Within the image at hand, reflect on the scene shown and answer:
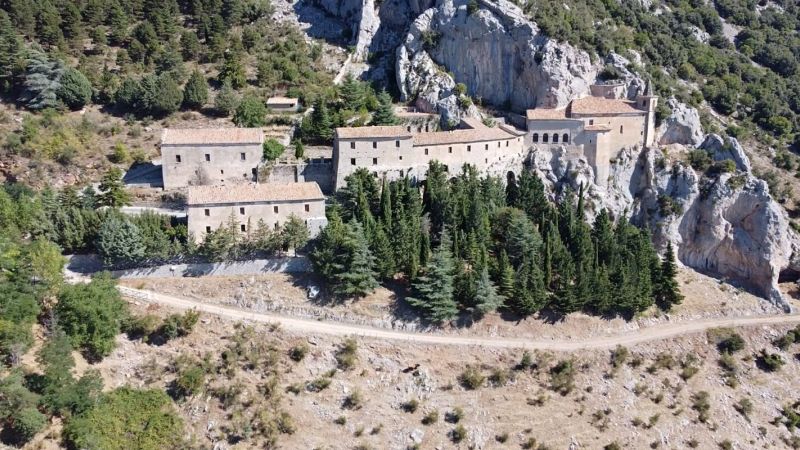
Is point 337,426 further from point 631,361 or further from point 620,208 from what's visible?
point 620,208

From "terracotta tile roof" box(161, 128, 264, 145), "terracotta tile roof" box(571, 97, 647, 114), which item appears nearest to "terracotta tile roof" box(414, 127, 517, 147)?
"terracotta tile roof" box(571, 97, 647, 114)

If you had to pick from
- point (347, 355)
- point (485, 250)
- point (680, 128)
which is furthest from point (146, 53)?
point (680, 128)

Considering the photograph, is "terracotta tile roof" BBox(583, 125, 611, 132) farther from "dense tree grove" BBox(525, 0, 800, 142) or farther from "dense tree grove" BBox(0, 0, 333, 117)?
"dense tree grove" BBox(0, 0, 333, 117)

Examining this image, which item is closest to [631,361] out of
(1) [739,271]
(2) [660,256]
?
(2) [660,256]

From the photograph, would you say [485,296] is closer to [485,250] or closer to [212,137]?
[485,250]

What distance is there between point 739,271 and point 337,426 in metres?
42.2

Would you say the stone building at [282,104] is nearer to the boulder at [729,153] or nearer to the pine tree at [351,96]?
the pine tree at [351,96]

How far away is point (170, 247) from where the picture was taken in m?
46.8

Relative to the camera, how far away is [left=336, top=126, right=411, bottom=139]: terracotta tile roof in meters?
56.4

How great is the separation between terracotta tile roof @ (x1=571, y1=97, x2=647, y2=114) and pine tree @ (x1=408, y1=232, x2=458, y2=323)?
2446 cm

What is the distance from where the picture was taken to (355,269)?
4678 cm

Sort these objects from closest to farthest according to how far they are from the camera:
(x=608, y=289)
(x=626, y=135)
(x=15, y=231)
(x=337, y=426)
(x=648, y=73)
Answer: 1. (x=337, y=426)
2. (x=15, y=231)
3. (x=608, y=289)
4. (x=626, y=135)
5. (x=648, y=73)

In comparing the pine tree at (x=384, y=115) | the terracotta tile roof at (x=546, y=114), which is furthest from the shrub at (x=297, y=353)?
the terracotta tile roof at (x=546, y=114)

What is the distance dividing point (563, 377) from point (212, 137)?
3439cm
